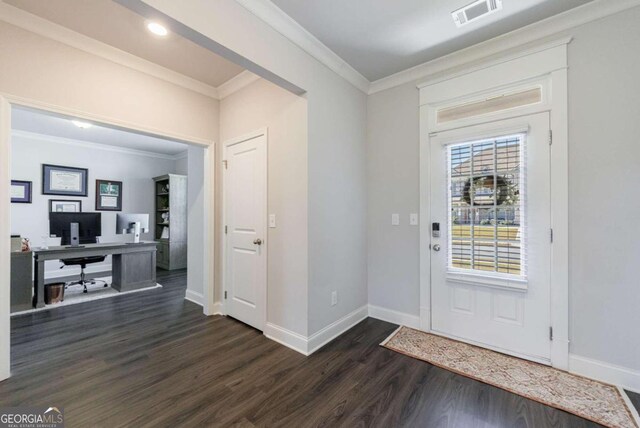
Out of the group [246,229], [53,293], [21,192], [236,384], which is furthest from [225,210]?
[21,192]

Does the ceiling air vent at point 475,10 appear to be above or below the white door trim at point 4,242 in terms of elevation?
above

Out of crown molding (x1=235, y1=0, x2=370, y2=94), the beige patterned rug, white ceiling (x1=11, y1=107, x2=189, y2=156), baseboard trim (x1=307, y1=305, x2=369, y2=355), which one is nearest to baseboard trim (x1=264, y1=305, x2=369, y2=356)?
baseboard trim (x1=307, y1=305, x2=369, y2=355)

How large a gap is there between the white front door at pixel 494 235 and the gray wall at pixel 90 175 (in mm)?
6729

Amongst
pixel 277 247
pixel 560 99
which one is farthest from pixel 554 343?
pixel 277 247

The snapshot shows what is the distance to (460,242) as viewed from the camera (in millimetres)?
2572

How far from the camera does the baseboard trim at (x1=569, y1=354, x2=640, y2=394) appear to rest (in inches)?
71.8

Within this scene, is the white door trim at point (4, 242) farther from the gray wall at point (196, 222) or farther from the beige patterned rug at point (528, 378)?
the beige patterned rug at point (528, 378)

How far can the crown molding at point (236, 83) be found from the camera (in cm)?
292

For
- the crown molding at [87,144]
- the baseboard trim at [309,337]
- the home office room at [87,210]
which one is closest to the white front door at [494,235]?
the baseboard trim at [309,337]

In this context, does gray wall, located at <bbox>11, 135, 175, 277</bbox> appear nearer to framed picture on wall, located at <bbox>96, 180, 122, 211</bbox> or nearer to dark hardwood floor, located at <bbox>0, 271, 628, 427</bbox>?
framed picture on wall, located at <bbox>96, 180, 122, 211</bbox>

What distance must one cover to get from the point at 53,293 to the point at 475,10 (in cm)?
591

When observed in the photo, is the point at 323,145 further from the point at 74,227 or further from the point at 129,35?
the point at 74,227

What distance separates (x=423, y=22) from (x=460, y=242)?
1996 millimetres

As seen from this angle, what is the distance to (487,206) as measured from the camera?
2.43 metres
